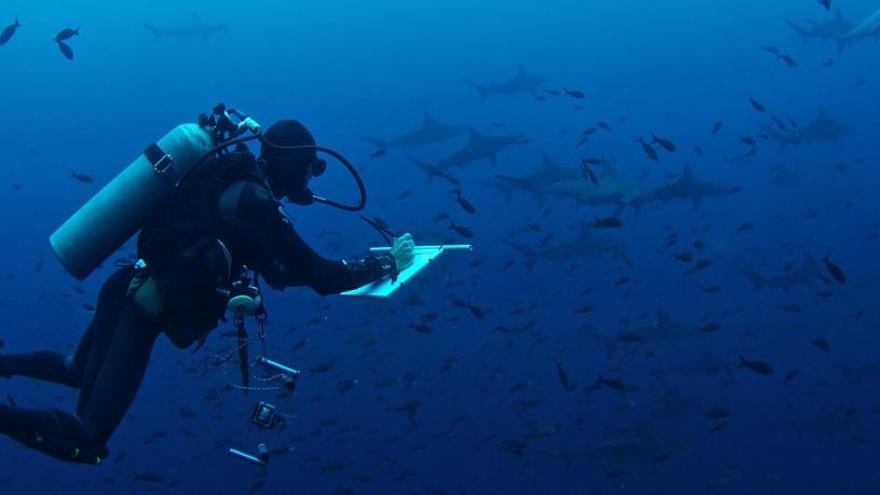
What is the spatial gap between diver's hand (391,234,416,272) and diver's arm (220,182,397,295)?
1.34 feet

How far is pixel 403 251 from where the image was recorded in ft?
19.3

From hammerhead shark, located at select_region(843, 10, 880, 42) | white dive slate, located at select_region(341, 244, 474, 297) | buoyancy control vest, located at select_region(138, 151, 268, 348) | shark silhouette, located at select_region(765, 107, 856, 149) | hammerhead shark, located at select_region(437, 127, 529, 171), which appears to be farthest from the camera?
hammerhead shark, located at select_region(843, 10, 880, 42)

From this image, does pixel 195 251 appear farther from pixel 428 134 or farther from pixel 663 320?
pixel 428 134

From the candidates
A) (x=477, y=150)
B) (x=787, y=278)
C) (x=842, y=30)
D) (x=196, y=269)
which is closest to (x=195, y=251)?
(x=196, y=269)

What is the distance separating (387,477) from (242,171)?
19108mm

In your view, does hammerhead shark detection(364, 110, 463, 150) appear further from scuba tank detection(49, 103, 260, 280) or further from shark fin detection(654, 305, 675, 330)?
scuba tank detection(49, 103, 260, 280)

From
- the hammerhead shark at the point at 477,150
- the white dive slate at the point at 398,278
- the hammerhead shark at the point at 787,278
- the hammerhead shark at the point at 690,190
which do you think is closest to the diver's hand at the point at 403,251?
the white dive slate at the point at 398,278

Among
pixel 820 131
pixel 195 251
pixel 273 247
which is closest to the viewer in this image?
pixel 195 251

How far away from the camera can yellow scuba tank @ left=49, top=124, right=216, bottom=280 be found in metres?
4.91

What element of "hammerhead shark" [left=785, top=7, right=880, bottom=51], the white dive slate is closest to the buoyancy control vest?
the white dive slate

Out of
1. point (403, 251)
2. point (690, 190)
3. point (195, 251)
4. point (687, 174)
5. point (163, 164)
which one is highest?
point (163, 164)

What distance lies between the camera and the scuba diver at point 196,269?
4.80 metres

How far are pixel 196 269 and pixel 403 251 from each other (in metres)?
1.65

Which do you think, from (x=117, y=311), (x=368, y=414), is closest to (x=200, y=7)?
(x=368, y=414)
